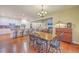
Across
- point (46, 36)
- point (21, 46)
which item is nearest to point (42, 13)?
point (46, 36)

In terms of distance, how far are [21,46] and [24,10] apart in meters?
0.87

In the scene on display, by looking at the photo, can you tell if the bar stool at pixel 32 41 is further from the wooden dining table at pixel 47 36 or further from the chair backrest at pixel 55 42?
the chair backrest at pixel 55 42

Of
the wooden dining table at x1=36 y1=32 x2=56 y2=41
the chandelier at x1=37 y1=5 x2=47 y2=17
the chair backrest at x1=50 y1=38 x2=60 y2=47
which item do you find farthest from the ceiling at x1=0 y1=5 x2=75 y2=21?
the chair backrest at x1=50 y1=38 x2=60 y2=47

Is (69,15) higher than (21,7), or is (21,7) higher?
(21,7)

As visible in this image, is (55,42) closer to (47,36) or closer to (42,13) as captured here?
(47,36)

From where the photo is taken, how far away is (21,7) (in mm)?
3043

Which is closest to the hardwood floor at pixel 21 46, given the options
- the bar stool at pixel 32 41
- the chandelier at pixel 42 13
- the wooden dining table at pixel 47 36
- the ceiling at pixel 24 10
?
the bar stool at pixel 32 41

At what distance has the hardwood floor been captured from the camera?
119 inches

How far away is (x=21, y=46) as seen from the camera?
3.06 metres

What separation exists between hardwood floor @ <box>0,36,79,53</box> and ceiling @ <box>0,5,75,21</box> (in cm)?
53

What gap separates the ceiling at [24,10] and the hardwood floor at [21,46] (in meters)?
0.53
